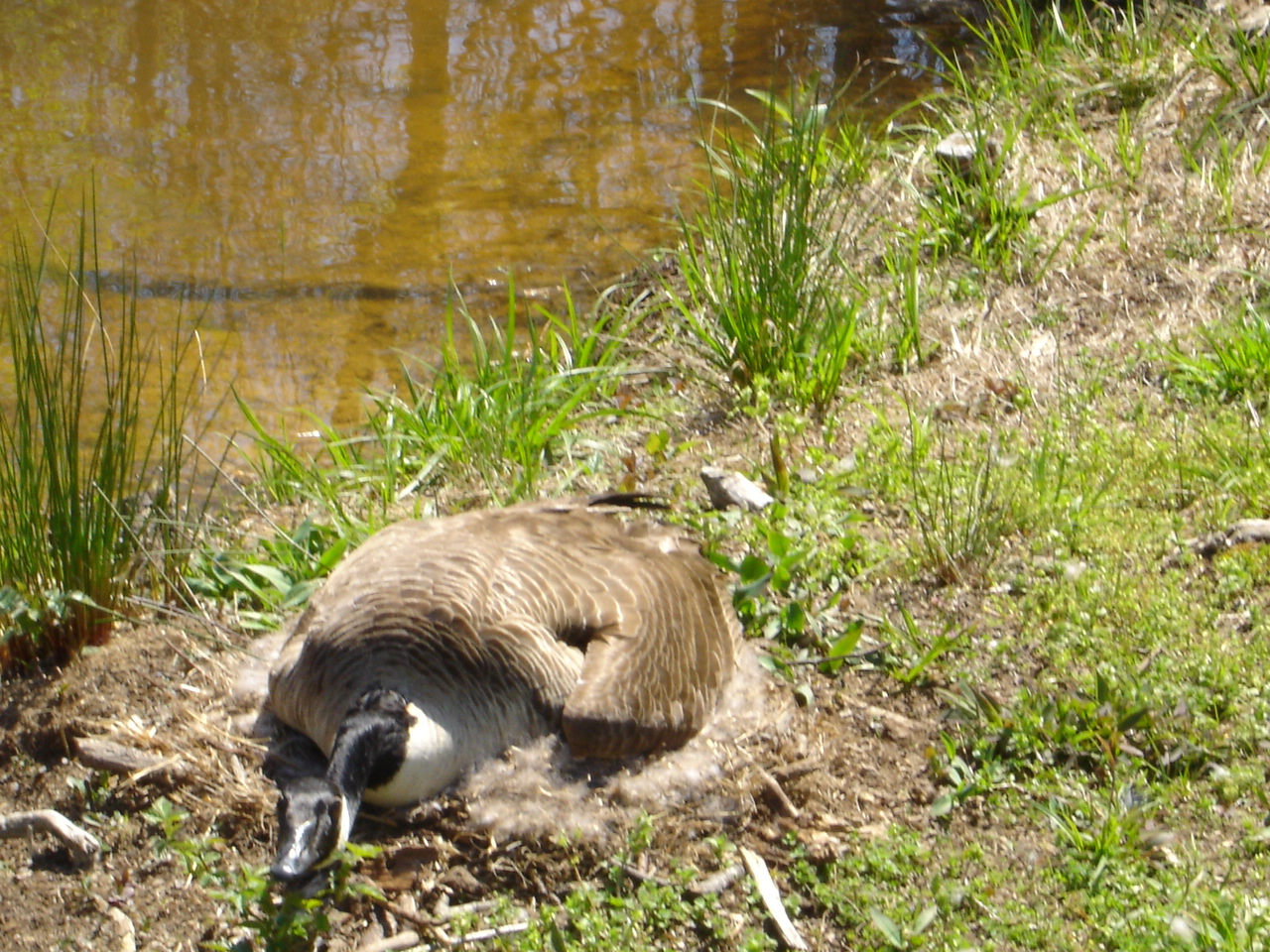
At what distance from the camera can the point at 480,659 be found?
3.06 metres

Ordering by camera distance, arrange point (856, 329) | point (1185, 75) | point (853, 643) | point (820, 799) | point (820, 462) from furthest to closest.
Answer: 1. point (1185, 75)
2. point (856, 329)
3. point (820, 462)
4. point (853, 643)
5. point (820, 799)

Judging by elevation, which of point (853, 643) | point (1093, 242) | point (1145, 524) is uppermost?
point (1093, 242)

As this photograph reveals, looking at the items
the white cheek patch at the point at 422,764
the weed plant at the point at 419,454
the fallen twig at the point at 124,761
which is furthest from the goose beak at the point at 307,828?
the weed plant at the point at 419,454

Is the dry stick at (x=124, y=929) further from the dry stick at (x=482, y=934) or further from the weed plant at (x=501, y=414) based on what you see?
the weed plant at (x=501, y=414)

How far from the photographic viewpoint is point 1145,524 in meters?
3.87

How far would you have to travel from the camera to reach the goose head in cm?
247

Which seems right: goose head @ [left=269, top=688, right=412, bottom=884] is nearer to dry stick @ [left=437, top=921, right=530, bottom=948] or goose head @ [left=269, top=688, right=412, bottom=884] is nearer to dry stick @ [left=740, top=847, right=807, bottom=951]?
dry stick @ [left=437, top=921, right=530, bottom=948]

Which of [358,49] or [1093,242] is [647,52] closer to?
[358,49]

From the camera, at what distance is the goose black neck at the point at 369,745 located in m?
2.68

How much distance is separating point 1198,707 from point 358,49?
792 cm

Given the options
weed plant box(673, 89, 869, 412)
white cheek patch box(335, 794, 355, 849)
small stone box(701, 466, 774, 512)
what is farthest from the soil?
weed plant box(673, 89, 869, 412)

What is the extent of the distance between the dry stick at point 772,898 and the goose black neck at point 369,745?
884 mm

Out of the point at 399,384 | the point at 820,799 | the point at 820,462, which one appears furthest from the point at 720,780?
the point at 399,384

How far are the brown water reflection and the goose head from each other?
3.16m
